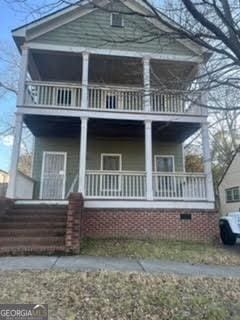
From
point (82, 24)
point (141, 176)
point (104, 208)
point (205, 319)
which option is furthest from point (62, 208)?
point (82, 24)

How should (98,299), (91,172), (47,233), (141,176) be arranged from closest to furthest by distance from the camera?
(98,299) < (47,233) < (91,172) < (141,176)

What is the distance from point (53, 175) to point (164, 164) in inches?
201

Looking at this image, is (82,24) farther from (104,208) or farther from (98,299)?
(98,299)

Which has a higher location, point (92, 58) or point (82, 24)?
point (82, 24)

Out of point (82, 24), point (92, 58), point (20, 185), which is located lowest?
point (20, 185)

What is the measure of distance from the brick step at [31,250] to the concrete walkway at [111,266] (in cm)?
28

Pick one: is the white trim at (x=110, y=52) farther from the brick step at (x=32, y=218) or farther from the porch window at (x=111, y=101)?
the brick step at (x=32, y=218)

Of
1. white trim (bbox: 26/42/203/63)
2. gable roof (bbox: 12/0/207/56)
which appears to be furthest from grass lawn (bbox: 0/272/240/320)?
gable roof (bbox: 12/0/207/56)

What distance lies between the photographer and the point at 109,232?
9.09 m

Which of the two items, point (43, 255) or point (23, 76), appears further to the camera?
point (23, 76)

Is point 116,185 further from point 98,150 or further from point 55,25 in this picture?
point 55,25

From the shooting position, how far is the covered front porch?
9.86 metres

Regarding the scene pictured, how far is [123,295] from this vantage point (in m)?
3.93

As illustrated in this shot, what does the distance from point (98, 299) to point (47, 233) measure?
4.20m
